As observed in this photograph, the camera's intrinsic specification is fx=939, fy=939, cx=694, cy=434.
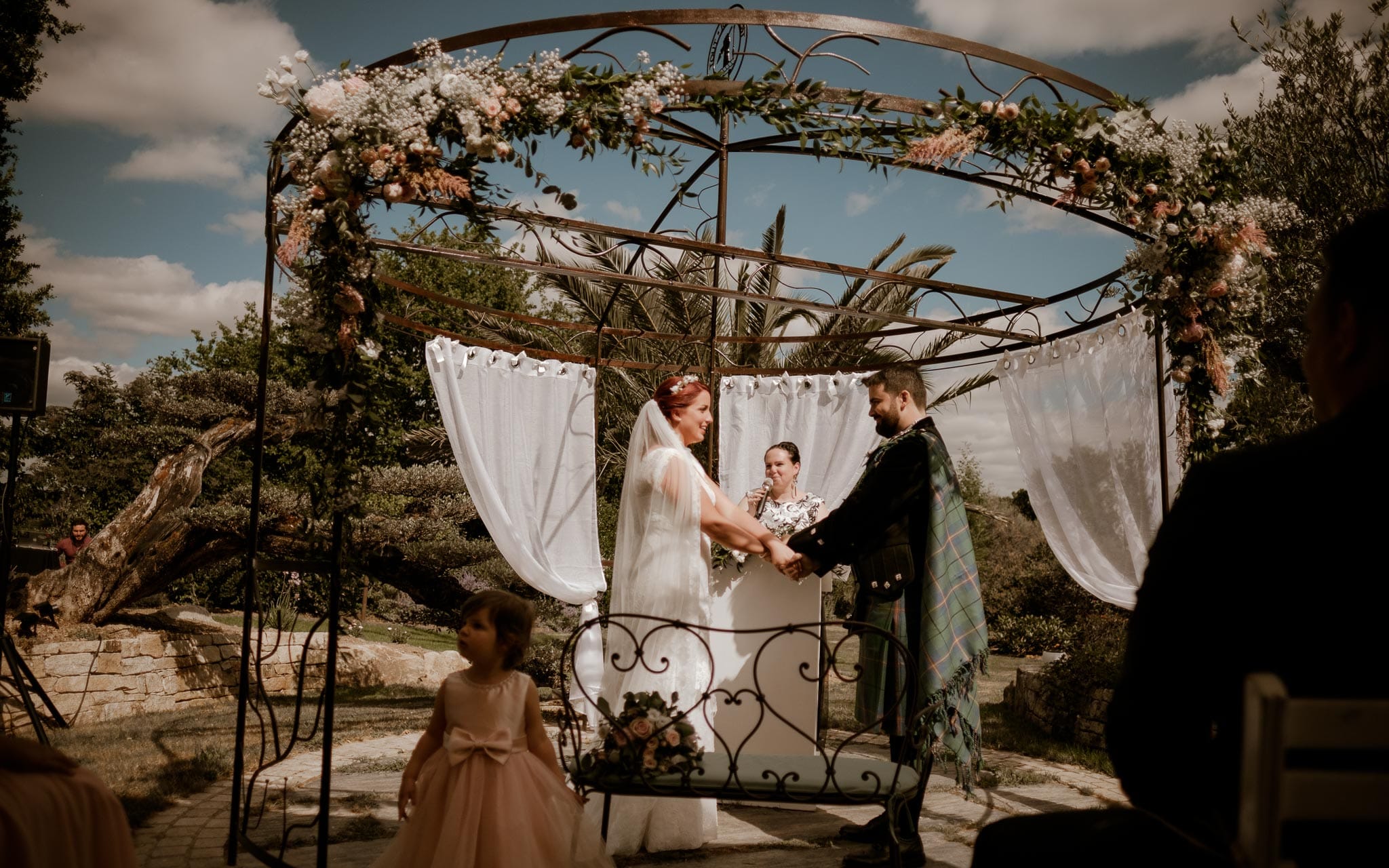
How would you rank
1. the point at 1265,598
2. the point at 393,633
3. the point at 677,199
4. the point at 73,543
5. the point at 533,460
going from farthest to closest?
the point at 393,633
the point at 73,543
the point at 533,460
the point at 677,199
the point at 1265,598

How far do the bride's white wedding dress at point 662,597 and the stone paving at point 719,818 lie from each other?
13 cm

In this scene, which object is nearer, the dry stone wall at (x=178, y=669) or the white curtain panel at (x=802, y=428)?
the white curtain panel at (x=802, y=428)

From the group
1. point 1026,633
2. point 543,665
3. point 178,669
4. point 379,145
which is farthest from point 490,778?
point 1026,633

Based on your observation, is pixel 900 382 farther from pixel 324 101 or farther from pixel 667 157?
pixel 324 101

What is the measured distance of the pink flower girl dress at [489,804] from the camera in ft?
9.78

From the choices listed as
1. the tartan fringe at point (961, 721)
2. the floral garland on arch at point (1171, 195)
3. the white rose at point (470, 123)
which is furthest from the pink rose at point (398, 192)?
the tartan fringe at point (961, 721)

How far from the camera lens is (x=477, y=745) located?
3092 millimetres

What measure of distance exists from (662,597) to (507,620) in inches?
42.6

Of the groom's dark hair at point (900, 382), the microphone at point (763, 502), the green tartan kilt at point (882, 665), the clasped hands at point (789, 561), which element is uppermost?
the groom's dark hair at point (900, 382)

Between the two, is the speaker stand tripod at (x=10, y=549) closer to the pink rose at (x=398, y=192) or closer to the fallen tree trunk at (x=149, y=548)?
the pink rose at (x=398, y=192)

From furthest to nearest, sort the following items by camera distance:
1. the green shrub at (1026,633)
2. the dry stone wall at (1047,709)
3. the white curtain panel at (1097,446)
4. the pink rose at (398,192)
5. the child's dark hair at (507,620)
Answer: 1. the green shrub at (1026,633)
2. the dry stone wall at (1047,709)
3. the white curtain panel at (1097,446)
4. the pink rose at (398,192)
5. the child's dark hair at (507,620)

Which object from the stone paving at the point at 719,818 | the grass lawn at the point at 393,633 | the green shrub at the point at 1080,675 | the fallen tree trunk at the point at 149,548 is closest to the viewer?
the stone paving at the point at 719,818

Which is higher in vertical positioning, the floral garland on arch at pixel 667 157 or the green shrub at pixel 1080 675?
the floral garland on arch at pixel 667 157

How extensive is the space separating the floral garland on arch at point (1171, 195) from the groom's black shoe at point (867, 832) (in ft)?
7.31
